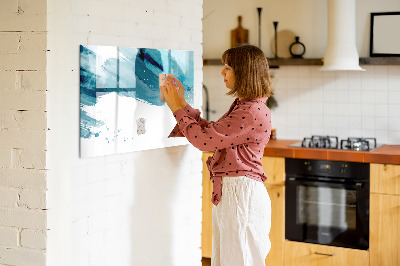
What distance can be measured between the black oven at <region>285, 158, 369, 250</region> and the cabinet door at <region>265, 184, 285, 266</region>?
0.12ft

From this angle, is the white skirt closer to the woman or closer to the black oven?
the woman

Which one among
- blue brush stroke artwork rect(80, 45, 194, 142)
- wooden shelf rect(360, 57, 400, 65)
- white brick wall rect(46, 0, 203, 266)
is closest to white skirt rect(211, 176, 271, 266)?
white brick wall rect(46, 0, 203, 266)

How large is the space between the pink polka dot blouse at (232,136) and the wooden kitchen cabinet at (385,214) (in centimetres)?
152

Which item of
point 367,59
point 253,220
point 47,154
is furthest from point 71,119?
point 367,59

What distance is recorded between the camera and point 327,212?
436 cm

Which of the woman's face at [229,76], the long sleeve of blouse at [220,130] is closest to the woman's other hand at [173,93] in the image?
the long sleeve of blouse at [220,130]

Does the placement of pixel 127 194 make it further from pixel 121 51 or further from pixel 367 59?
pixel 367 59

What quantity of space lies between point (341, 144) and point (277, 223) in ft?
2.43

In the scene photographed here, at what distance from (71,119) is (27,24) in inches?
15.7

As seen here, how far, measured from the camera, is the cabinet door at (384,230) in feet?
13.3

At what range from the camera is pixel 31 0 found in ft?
7.52

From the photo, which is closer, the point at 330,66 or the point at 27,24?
the point at 27,24

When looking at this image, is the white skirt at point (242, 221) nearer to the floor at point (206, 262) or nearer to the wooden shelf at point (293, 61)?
the floor at point (206, 262)

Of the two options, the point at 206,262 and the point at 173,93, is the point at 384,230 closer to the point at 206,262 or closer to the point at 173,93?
the point at 206,262
